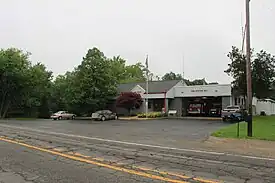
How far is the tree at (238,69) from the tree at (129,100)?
13.4 meters

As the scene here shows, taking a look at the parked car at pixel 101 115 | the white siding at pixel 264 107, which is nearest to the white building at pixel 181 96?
the parked car at pixel 101 115

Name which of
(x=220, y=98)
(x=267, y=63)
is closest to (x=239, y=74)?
(x=267, y=63)

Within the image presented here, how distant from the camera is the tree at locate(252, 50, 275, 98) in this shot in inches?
1358

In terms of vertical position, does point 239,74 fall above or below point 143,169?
above

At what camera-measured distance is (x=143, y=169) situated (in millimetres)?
7695

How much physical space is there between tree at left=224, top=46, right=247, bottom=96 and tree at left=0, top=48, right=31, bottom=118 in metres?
31.0

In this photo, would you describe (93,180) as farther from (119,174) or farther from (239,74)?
(239,74)

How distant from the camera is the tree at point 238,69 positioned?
Answer: 34688 mm

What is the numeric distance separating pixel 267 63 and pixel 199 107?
46.3ft

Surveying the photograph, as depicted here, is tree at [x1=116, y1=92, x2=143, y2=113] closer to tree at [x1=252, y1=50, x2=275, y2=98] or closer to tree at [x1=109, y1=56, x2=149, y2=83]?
tree at [x1=252, y1=50, x2=275, y2=98]

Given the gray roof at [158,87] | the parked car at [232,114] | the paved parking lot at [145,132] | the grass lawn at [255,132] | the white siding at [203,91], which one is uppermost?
the gray roof at [158,87]

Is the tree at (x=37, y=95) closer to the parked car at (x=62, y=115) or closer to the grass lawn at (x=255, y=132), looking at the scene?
the parked car at (x=62, y=115)

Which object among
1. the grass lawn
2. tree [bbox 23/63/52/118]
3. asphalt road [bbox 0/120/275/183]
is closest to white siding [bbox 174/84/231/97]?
the grass lawn

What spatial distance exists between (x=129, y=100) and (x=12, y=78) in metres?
19.1
